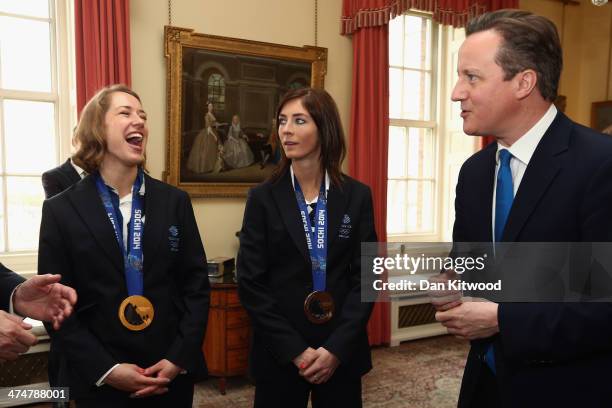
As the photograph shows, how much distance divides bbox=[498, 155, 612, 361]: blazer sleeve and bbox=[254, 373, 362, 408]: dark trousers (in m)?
0.90

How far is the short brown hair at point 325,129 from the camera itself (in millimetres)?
2219

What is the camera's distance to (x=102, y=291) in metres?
1.79

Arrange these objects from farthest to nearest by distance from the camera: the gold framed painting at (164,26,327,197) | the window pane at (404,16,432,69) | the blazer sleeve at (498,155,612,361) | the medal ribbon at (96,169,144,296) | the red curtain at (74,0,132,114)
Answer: the window pane at (404,16,432,69), the gold framed painting at (164,26,327,197), the red curtain at (74,0,132,114), the medal ribbon at (96,169,144,296), the blazer sleeve at (498,155,612,361)

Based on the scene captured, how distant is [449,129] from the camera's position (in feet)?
19.5

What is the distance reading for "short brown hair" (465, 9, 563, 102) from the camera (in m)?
1.40

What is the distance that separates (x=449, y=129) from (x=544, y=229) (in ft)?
16.0

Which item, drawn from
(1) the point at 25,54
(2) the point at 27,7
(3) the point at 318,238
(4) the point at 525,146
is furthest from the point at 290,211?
(2) the point at 27,7

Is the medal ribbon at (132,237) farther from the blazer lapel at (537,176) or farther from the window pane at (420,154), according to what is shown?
the window pane at (420,154)

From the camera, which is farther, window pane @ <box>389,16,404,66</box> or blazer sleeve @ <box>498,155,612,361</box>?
window pane @ <box>389,16,404,66</box>

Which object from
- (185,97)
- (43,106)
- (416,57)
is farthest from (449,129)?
(43,106)

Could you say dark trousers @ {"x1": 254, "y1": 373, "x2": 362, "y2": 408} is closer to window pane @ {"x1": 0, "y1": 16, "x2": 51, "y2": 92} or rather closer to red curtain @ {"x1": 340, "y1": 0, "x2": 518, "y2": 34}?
window pane @ {"x1": 0, "y1": 16, "x2": 51, "y2": 92}

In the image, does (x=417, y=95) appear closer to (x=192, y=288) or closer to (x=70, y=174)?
(x=70, y=174)

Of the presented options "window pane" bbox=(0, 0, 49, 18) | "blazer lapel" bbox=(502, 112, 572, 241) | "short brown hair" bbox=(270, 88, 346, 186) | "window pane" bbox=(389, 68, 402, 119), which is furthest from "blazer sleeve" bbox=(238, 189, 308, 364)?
"window pane" bbox=(389, 68, 402, 119)

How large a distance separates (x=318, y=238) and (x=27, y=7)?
142 inches
